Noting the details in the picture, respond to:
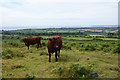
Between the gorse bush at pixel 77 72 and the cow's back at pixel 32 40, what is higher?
the cow's back at pixel 32 40

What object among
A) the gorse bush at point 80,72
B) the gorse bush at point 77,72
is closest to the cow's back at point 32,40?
the gorse bush at point 77,72

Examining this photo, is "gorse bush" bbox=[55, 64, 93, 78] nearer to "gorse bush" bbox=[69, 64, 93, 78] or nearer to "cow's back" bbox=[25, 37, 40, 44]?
"gorse bush" bbox=[69, 64, 93, 78]

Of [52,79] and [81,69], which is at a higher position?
[81,69]

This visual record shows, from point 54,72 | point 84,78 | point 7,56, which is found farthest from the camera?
point 7,56

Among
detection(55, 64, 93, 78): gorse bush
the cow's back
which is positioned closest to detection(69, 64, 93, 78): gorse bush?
detection(55, 64, 93, 78): gorse bush

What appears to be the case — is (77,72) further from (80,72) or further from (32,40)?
(32,40)

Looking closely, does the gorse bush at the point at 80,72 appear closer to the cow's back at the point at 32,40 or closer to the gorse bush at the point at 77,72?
the gorse bush at the point at 77,72

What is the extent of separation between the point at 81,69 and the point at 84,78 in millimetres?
521

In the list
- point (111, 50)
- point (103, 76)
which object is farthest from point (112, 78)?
point (111, 50)

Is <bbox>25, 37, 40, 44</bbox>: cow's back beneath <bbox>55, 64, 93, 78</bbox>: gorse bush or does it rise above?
above

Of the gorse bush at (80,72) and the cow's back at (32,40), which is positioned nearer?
the gorse bush at (80,72)

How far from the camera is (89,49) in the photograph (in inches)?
647

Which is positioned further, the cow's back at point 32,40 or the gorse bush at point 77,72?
the cow's back at point 32,40

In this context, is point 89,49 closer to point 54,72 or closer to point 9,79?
point 54,72
